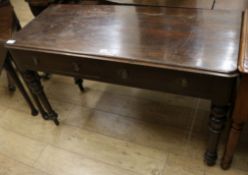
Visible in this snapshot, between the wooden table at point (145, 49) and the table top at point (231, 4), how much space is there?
15 cm

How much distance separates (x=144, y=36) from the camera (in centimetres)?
98

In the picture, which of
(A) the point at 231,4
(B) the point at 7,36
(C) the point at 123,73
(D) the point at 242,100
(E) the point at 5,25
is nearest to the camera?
(D) the point at 242,100

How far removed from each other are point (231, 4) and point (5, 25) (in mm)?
1359

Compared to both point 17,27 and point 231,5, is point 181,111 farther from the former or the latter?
point 17,27

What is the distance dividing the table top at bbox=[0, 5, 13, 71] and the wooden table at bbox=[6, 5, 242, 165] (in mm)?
215

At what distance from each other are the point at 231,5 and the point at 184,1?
0.24m

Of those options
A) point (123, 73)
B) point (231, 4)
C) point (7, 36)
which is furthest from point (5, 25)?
point (231, 4)

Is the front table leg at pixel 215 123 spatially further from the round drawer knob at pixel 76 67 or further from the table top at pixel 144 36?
the round drawer knob at pixel 76 67

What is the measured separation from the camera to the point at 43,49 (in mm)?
1044

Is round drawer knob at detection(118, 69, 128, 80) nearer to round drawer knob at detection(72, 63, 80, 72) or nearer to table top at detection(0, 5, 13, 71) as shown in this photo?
round drawer knob at detection(72, 63, 80, 72)

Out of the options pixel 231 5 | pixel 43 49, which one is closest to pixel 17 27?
pixel 43 49

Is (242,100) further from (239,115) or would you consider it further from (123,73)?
(123,73)

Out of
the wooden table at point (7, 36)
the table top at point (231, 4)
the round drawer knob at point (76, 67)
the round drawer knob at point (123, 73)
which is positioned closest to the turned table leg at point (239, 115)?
the round drawer knob at point (123, 73)

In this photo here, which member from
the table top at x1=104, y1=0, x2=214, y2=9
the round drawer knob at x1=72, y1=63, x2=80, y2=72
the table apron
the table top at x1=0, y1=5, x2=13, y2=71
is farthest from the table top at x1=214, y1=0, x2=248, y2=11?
the table top at x1=0, y1=5, x2=13, y2=71
